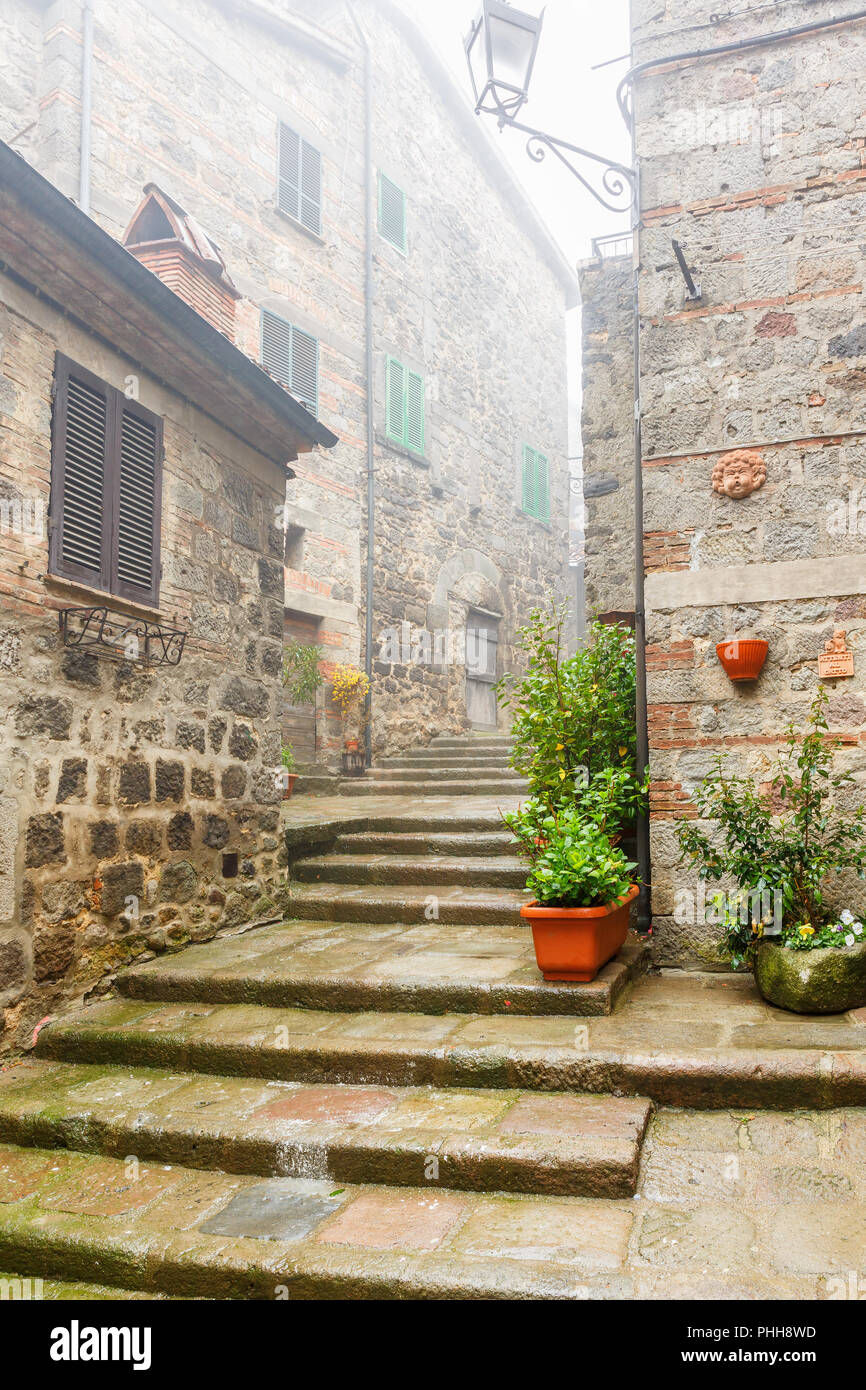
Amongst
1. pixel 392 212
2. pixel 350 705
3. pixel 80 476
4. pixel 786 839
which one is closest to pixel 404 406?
pixel 392 212

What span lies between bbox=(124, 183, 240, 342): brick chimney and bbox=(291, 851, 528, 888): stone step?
3129 millimetres

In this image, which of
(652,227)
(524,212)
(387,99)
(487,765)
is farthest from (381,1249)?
(524,212)

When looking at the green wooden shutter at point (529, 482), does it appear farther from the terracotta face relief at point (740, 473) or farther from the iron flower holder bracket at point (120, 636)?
the iron flower holder bracket at point (120, 636)

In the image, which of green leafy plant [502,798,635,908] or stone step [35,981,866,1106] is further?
green leafy plant [502,798,635,908]

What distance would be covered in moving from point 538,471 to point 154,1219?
12876 mm

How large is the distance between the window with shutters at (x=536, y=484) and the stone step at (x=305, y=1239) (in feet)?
39.1

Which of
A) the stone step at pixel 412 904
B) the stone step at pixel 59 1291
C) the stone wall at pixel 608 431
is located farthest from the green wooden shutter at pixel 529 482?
the stone step at pixel 59 1291

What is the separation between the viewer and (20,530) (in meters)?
3.56

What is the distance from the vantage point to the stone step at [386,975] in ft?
12.0

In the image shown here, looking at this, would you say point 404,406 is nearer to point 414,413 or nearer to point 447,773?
point 414,413

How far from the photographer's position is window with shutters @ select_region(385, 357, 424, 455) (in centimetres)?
1105

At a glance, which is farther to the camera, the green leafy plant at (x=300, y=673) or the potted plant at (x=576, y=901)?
the green leafy plant at (x=300, y=673)

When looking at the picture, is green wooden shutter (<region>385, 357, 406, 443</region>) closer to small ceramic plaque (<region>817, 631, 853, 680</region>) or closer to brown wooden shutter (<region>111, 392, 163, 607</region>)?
brown wooden shutter (<region>111, 392, 163, 607</region>)

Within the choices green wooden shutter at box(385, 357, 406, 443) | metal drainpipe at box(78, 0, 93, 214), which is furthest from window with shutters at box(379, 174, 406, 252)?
metal drainpipe at box(78, 0, 93, 214)
